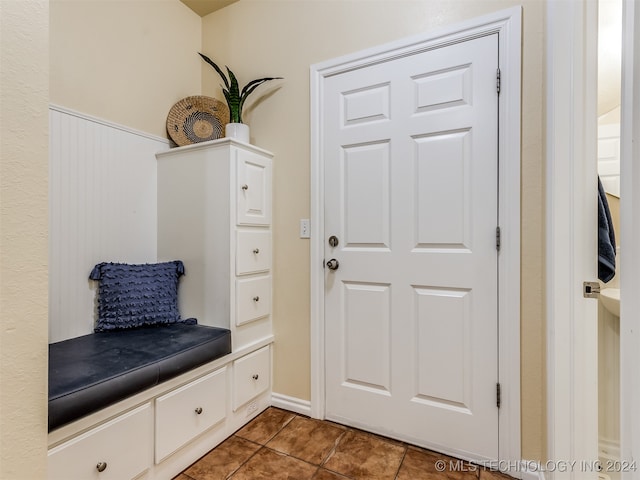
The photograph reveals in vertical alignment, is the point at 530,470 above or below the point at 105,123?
below

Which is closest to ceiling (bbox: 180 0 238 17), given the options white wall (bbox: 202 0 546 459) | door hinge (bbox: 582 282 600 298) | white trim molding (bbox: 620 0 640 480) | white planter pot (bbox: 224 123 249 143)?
white wall (bbox: 202 0 546 459)

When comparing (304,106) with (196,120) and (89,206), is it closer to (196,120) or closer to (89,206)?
(196,120)

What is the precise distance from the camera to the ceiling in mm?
2172

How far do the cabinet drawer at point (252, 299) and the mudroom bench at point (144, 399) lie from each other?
148mm

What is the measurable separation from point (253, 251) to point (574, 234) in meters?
1.46

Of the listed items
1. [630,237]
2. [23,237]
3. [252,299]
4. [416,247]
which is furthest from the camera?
[252,299]

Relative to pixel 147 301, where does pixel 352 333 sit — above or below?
below

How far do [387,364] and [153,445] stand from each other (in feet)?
3.62

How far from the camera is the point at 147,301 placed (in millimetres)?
1695

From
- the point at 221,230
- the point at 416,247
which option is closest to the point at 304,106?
the point at 221,230

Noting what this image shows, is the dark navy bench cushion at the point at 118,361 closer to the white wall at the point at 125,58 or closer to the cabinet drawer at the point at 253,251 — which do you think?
the cabinet drawer at the point at 253,251

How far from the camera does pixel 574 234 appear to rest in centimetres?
110

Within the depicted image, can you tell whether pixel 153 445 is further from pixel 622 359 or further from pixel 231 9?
pixel 231 9

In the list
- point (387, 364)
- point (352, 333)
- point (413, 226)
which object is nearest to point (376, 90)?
point (413, 226)
